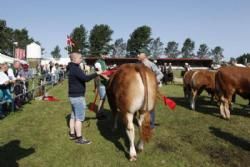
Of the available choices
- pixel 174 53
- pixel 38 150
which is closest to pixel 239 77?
pixel 38 150

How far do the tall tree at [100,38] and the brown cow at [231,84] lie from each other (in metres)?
91.3

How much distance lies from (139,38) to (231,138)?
101m

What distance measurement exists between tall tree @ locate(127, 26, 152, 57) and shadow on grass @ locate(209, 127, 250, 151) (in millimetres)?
99087

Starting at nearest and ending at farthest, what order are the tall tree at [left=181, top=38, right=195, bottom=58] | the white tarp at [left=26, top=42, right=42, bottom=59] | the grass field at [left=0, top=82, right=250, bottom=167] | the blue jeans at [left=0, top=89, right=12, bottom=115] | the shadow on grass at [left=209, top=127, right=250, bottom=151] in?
1. the grass field at [left=0, top=82, right=250, bottom=167]
2. the shadow on grass at [left=209, top=127, right=250, bottom=151]
3. the blue jeans at [left=0, top=89, right=12, bottom=115]
4. the white tarp at [left=26, top=42, right=42, bottom=59]
5. the tall tree at [left=181, top=38, right=195, bottom=58]

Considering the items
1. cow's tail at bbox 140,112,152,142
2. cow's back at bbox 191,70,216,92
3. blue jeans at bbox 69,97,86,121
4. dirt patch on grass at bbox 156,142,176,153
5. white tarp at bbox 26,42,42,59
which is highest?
white tarp at bbox 26,42,42,59

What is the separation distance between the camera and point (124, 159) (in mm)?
6395

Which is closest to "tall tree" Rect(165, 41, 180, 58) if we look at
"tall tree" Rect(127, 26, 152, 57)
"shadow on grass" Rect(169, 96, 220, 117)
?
"tall tree" Rect(127, 26, 152, 57)

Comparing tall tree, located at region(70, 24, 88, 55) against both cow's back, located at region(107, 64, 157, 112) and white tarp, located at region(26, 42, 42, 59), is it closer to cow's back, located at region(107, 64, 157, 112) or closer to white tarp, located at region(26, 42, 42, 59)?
white tarp, located at region(26, 42, 42, 59)

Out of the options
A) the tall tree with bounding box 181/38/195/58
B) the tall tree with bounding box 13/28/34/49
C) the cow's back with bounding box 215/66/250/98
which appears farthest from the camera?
the tall tree with bounding box 181/38/195/58

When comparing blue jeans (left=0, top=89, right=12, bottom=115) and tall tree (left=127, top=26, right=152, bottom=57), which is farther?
tall tree (left=127, top=26, right=152, bottom=57)

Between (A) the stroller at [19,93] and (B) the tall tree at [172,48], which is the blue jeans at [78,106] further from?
(B) the tall tree at [172,48]

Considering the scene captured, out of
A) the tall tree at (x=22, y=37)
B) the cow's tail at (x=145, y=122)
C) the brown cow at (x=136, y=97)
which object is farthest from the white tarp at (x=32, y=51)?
the tall tree at (x=22, y=37)

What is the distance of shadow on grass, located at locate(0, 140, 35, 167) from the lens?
6160 millimetres

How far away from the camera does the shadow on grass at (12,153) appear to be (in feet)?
20.2
